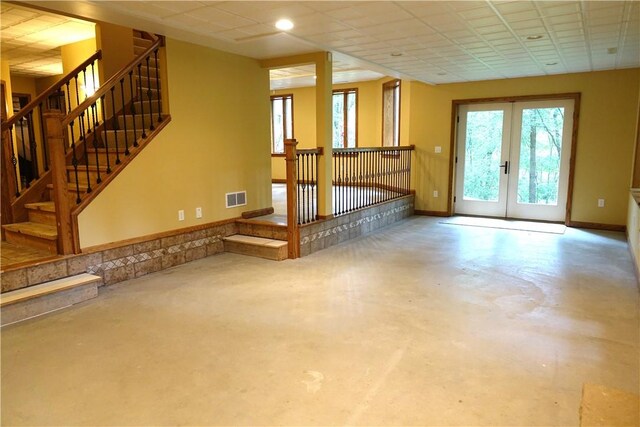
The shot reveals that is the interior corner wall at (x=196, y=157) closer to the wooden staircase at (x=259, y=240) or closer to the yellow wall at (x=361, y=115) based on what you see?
the wooden staircase at (x=259, y=240)

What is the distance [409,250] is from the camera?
17.5 feet

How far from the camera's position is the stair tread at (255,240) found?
4.95 m

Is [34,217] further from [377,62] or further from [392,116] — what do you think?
[392,116]

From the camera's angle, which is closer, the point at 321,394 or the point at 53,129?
the point at 321,394

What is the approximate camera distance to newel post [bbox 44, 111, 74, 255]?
359 centimetres

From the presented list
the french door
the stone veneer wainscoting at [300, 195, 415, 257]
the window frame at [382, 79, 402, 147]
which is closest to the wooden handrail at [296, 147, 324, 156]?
the stone veneer wainscoting at [300, 195, 415, 257]

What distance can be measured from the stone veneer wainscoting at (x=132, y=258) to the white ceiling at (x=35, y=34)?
8.41 feet

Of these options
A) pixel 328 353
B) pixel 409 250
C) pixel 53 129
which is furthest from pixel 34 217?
pixel 409 250

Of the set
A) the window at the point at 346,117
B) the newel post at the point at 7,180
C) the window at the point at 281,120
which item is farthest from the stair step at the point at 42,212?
the window at the point at 281,120

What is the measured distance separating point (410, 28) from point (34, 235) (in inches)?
165

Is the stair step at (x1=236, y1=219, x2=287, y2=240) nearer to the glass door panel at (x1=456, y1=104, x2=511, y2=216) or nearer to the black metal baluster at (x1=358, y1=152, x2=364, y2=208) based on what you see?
the black metal baluster at (x1=358, y1=152, x2=364, y2=208)

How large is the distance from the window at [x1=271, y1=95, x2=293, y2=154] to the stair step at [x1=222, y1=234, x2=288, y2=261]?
567 cm

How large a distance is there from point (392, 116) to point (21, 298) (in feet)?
24.5

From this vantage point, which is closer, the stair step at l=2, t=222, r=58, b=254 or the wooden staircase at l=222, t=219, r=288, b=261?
the stair step at l=2, t=222, r=58, b=254
